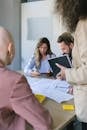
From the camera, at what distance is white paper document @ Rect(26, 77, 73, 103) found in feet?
6.33

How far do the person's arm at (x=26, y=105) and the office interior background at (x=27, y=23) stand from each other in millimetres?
3394

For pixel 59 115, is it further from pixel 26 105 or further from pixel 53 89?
pixel 53 89

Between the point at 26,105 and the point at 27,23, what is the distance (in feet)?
12.6

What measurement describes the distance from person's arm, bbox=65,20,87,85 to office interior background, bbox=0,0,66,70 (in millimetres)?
2940

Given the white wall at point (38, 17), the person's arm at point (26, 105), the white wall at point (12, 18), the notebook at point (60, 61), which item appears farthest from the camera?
the white wall at point (12, 18)

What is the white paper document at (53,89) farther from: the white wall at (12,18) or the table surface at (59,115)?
the white wall at (12,18)

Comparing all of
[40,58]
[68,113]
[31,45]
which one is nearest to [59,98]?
[68,113]

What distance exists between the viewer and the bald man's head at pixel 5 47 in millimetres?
1215

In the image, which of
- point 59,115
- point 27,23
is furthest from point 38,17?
point 59,115

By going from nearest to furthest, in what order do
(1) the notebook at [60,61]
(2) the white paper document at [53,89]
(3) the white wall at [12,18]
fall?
(2) the white paper document at [53,89] → (1) the notebook at [60,61] → (3) the white wall at [12,18]

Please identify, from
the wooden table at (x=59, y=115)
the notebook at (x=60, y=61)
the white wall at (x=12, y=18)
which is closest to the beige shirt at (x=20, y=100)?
the wooden table at (x=59, y=115)

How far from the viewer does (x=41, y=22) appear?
4.71 metres

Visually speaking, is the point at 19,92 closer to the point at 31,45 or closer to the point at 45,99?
the point at 45,99

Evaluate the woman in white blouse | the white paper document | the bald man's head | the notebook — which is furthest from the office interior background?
the bald man's head
